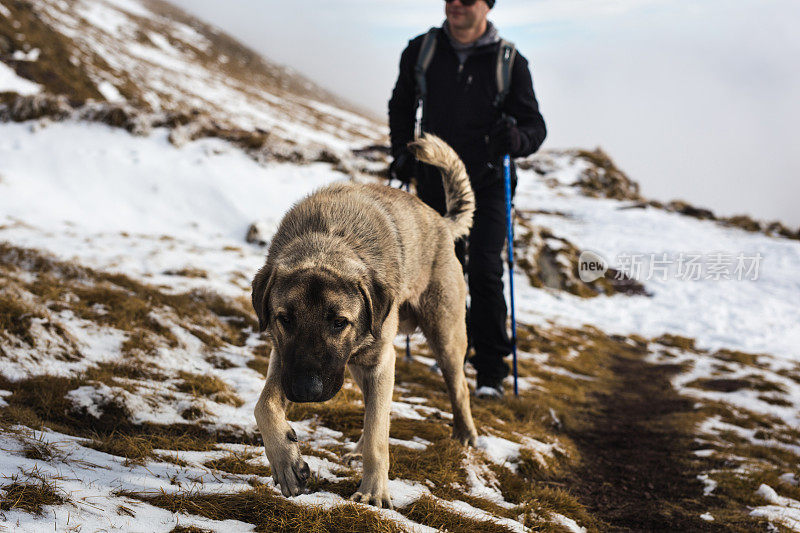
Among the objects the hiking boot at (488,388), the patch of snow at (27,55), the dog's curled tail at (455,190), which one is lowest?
the hiking boot at (488,388)

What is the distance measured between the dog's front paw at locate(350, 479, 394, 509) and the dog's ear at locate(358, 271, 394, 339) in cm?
102

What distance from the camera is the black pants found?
6.36m

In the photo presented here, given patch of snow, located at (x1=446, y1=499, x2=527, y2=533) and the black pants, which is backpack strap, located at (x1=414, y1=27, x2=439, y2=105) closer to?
the black pants

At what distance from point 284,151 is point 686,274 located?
66.3 ft

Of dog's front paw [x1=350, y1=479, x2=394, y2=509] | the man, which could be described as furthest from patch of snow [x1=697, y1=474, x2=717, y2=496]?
dog's front paw [x1=350, y1=479, x2=394, y2=509]

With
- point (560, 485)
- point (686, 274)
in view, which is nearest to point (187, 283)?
point (560, 485)

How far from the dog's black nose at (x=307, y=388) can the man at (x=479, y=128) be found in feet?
12.7

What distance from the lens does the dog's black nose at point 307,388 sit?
278 centimetres

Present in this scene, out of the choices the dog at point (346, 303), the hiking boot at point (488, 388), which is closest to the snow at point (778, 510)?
the hiking boot at point (488, 388)

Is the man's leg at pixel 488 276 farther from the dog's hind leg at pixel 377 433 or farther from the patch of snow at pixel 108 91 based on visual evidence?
the patch of snow at pixel 108 91

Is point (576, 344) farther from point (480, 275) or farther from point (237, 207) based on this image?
point (237, 207)

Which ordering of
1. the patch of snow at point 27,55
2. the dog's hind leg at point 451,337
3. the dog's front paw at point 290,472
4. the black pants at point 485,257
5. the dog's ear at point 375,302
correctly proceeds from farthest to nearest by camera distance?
1. the patch of snow at point 27,55
2. the black pants at point 485,257
3. the dog's hind leg at point 451,337
4. the dog's ear at point 375,302
5. the dog's front paw at point 290,472

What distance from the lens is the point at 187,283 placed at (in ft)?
28.8

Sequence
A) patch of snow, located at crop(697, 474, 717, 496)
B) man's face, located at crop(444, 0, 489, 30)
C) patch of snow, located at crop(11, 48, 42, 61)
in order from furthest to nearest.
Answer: patch of snow, located at crop(11, 48, 42, 61) → man's face, located at crop(444, 0, 489, 30) → patch of snow, located at crop(697, 474, 717, 496)
